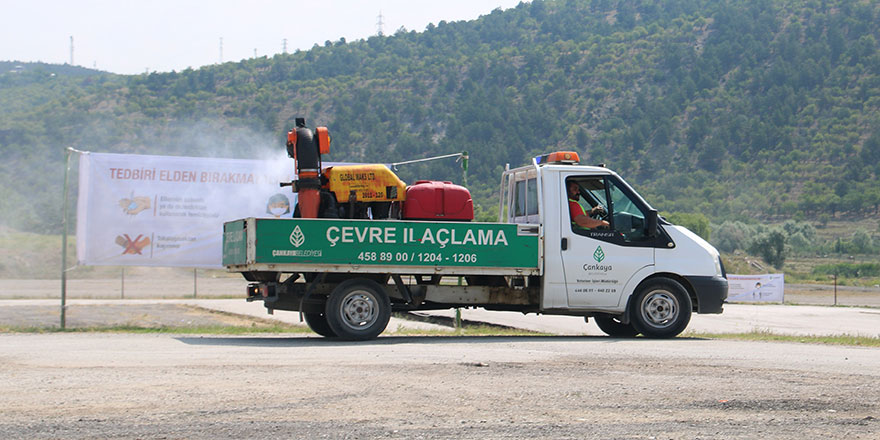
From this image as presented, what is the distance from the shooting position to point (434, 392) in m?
8.05

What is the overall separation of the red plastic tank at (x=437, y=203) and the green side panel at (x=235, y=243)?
7.49 ft

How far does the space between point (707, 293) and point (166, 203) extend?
37.6ft

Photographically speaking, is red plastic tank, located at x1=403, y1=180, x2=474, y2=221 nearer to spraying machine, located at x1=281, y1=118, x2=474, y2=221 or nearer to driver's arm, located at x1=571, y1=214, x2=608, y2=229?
spraying machine, located at x1=281, y1=118, x2=474, y2=221

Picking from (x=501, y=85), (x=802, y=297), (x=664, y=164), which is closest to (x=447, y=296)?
(x=802, y=297)

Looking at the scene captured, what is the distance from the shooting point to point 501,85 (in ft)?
463

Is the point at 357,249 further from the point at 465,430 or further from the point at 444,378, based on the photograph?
the point at 465,430

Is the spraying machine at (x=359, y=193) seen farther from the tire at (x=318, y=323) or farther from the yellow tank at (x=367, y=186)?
the tire at (x=318, y=323)

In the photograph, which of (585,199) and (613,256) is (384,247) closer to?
(585,199)

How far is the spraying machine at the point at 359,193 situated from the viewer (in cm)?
1312

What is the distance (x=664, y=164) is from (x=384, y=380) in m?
105

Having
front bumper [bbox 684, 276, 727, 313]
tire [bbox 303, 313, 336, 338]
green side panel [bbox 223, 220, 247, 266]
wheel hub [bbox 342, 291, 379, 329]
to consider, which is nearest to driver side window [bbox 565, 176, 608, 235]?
front bumper [bbox 684, 276, 727, 313]

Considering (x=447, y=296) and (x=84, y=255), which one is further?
(x=84, y=255)

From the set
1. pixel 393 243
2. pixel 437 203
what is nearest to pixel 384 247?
pixel 393 243

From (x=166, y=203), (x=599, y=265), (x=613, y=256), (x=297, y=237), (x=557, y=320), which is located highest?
(x=166, y=203)
